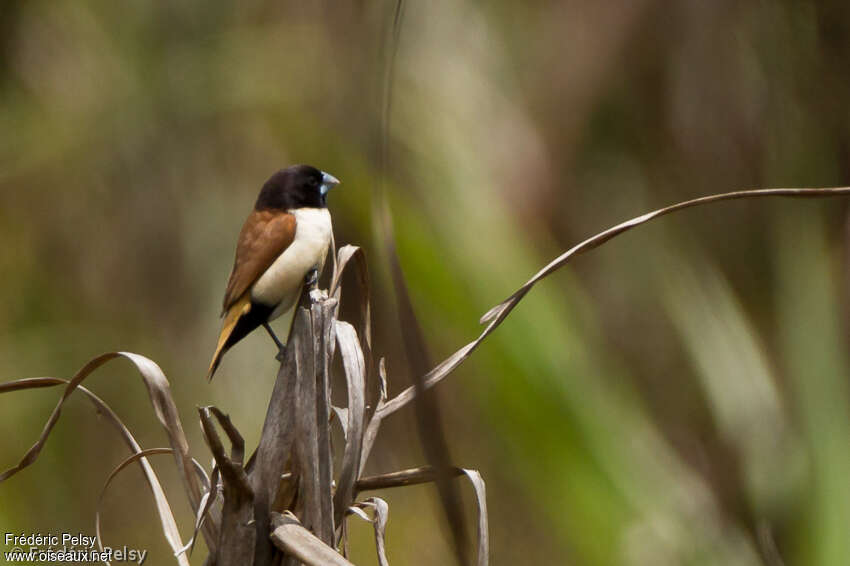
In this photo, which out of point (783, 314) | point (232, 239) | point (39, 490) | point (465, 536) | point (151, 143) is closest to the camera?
point (465, 536)

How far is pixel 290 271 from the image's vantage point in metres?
1.83

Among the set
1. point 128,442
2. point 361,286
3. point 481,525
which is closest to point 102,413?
point 128,442

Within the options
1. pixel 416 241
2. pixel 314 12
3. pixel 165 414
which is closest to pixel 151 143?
pixel 314 12

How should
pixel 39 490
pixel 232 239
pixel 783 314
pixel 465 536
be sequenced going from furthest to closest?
pixel 232 239, pixel 39 490, pixel 783 314, pixel 465 536

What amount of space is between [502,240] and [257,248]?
24.0 inches

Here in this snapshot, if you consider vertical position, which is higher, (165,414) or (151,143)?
(151,143)

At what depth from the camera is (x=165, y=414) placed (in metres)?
1.18

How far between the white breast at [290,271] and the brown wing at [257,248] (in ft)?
0.08

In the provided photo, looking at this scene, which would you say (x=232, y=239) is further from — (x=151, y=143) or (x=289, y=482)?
(x=289, y=482)

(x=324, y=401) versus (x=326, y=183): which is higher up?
(x=326, y=183)

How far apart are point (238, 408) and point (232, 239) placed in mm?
552

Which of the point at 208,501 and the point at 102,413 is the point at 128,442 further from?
the point at 208,501

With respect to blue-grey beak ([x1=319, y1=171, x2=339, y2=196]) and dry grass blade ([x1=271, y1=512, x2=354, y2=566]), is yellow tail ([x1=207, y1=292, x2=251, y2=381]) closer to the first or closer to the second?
blue-grey beak ([x1=319, y1=171, x2=339, y2=196])

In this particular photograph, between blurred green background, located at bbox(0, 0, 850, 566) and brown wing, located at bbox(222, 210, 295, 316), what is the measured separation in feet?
0.55
